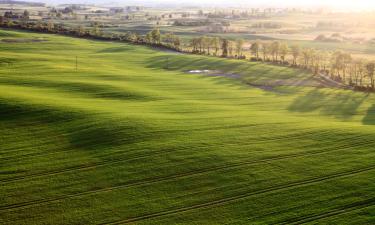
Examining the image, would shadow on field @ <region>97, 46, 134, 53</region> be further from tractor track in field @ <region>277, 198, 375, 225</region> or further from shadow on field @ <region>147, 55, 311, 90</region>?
tractor track in field @ <region>277, 198, 375, 225</region>

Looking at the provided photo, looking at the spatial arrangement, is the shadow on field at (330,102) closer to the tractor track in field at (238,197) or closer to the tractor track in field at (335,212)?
the tractor track in field at (238,197)

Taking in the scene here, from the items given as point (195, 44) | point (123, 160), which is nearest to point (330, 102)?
point (123, 160)

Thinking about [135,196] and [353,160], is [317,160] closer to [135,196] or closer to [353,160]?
[353,160]

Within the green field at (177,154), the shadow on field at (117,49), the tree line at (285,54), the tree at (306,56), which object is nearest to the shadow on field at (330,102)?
the green field at (177,154)

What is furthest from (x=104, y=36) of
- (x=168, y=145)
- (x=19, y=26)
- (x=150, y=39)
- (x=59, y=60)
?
(x=168, y=145)

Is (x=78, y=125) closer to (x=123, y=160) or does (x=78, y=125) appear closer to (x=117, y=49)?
(x=123, y=160)

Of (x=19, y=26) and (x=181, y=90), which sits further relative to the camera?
(x=19, y=26)
